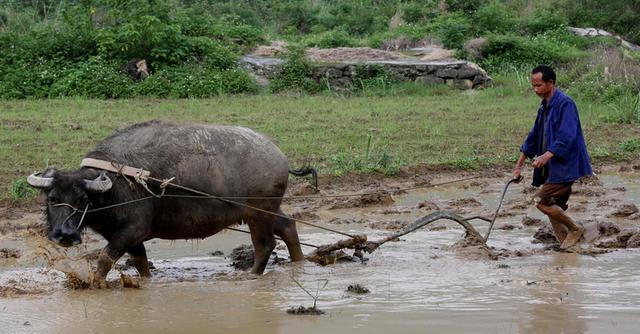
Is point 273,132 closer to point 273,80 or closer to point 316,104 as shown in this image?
point 316,104

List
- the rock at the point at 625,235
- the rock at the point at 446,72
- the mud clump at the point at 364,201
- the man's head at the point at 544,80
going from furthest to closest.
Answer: the rock at the point at 446,72 → the mud clump at the point at 364,201 → the rock at the point at 625,235 → the man's head at the point at 544,80

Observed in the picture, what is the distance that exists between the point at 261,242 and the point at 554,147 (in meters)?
2.23

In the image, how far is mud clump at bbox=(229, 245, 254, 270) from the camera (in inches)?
283

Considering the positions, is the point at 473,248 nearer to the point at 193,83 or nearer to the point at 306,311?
the point at 306,311

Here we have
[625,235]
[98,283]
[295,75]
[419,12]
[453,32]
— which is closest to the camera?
[98,283]

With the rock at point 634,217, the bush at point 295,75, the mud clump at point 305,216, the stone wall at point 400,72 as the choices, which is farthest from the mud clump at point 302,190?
the stone wall at point 400,72

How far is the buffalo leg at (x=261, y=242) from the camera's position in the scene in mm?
6852

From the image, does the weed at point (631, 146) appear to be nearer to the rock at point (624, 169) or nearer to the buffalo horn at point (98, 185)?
the rock at point (624, 169)

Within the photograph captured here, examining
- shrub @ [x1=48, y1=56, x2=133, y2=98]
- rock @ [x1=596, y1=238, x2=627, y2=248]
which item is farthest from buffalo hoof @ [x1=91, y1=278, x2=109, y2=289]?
shrub @ [x1=48, y1=56, x2=133, y2=98]

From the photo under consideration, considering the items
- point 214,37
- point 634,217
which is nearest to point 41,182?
point 634,217

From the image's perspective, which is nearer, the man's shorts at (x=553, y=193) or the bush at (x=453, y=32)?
the man's shorts at (x=553, y=193)

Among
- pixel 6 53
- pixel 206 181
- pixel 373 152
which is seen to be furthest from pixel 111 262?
pixel 6 53

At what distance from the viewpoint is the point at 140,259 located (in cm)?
674

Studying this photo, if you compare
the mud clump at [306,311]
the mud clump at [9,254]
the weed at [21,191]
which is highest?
the mud clump at [306,311]
